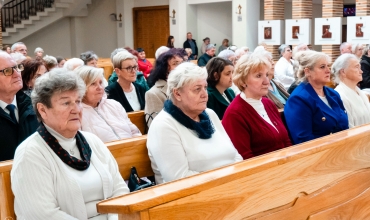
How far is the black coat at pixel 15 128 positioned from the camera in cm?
316

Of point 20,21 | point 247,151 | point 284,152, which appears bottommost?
point 247,151

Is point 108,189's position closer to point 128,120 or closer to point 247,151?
point 247,151

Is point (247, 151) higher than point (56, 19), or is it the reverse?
point (56, 19)

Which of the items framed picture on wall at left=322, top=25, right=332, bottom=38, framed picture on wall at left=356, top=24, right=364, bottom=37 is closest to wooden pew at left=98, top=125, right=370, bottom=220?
framed picture on wall at left=356, top=24, right=364, bottom=37

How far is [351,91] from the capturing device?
15.5 feet

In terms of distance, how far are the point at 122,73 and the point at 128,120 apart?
1.12m

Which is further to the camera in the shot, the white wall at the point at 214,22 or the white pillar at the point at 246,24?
the white wall at the point at 214,22

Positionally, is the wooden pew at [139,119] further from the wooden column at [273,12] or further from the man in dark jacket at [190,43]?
the man in dark jacket at [190,43]

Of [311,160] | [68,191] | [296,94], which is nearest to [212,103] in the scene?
[296,94]

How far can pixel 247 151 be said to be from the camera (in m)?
3.46

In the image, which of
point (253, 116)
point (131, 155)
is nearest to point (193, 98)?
point (131, 155)

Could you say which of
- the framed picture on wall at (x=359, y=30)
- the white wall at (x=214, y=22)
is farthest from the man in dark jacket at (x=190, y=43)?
the framed picture on wall at (x=359, y=30)

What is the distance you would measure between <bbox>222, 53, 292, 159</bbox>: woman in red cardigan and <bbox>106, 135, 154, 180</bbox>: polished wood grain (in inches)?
24.9

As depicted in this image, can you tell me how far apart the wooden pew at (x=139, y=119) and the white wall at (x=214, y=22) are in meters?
13.3
